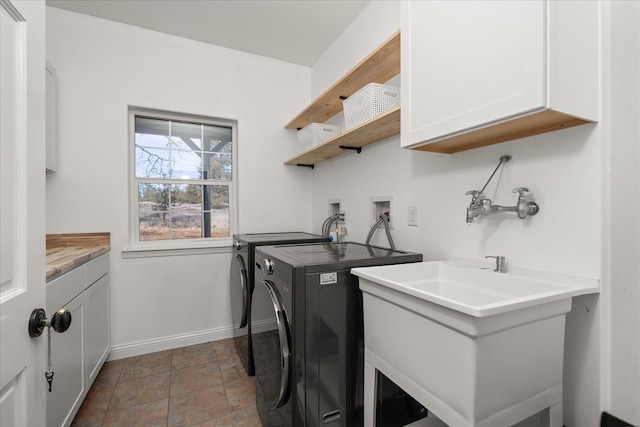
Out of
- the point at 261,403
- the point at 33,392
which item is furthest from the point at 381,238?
the point at 33,392

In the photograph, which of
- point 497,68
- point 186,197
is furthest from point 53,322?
point 186,197

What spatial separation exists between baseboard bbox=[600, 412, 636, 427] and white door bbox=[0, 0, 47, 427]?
5.32 ft

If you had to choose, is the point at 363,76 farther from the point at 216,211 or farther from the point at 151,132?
the point at 151,132

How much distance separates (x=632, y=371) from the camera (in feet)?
3.05

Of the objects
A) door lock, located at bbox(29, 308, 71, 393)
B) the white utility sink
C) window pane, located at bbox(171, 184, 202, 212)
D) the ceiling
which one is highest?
the ceiling

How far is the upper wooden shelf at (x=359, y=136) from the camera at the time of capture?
62.0 inches

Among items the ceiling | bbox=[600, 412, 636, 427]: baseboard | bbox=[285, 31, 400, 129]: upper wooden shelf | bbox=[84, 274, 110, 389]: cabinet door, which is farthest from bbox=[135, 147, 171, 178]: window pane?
bbox=[600, 412, 636, 427]: baseboard

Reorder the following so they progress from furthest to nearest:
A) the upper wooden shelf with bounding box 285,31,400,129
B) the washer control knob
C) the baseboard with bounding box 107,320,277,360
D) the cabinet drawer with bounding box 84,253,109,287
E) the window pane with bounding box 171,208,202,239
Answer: the window pane with bounding box 171,208,202,239 < the baseboard with bounding box 107,320,277,360 < the cabinet drawer with bounding box 84,253,109,287 < the upper wooden shelf with bounding box 285,31,400,129 < the washer control knob

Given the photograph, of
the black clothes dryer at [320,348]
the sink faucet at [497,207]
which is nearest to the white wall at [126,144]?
the black clothes dryer at [320,348]

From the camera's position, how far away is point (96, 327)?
6.34ft

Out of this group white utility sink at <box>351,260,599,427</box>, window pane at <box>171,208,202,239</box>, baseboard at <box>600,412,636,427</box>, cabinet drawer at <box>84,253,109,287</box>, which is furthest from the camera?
window pane at <box>171,208,202,239</box>

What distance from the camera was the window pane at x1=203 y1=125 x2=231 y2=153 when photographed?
2.78 metres

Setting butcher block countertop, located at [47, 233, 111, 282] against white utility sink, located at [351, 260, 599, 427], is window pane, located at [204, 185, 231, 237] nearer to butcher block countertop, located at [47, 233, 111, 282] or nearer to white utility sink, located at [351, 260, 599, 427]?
butcher block countertop, located at [47, 233, 111, 282]

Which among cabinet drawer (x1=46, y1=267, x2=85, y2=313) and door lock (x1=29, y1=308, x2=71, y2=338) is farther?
cabinet drawer (x1=46, y1=267, x2=85, y2=313)
